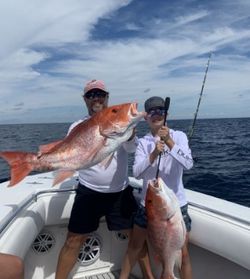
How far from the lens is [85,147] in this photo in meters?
2.85

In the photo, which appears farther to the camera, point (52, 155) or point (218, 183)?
point (218, 183)

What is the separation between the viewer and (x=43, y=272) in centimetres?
476

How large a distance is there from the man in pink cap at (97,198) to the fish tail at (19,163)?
0.99m

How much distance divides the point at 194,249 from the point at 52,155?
2275mm

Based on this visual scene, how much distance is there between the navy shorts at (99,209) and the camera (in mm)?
4148

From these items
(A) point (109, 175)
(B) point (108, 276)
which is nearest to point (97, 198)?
(A) point (109, 175)

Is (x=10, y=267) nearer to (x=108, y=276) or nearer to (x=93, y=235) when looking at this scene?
(x=93, y=235)

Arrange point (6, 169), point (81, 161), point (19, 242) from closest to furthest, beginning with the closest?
point (81, 161)
point (19, 242)
point (6, 169)

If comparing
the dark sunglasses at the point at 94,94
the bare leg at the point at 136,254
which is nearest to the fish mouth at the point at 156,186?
the bare leg at the point at 136,254

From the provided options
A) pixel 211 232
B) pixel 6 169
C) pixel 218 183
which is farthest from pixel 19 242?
pixel 6 169

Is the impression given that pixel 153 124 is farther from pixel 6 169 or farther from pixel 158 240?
pixel 6 169

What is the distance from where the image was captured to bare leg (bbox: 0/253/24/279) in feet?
8.95

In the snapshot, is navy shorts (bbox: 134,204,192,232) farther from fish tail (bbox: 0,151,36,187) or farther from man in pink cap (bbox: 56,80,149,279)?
fish tail (bbox: 0,151,36,187)

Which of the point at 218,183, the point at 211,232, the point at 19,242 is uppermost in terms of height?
the point at 211,232
